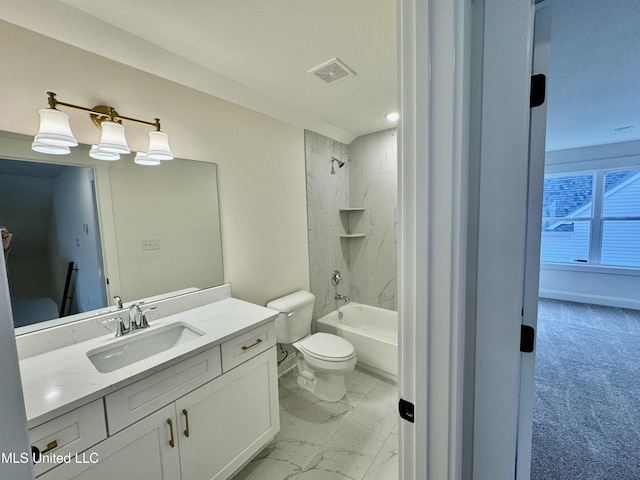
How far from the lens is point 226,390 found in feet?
4.51

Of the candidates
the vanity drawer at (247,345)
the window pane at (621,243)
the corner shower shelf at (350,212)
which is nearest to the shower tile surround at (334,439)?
the vanity drawer at (247,345)

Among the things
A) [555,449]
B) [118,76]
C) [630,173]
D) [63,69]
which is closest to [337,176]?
[118,76]

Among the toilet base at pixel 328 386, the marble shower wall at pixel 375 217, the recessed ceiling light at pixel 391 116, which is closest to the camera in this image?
the toilet base at pixel 328 386

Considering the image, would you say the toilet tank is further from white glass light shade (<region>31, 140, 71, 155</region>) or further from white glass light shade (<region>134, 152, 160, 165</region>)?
white glass light shade (<region>31, 140, 71, 155</region>)

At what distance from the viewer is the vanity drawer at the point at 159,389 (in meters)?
1.00

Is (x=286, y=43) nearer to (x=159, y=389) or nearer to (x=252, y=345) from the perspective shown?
(x=252, y=345)

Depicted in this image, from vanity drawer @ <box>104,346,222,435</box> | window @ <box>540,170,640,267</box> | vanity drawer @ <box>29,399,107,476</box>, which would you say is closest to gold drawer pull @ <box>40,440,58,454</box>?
vanity drawer @ <box>29,399,107,476</box>

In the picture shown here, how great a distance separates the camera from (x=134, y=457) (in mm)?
1052

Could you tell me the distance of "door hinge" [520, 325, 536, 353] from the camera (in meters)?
0.82

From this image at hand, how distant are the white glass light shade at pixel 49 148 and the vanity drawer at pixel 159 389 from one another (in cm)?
111

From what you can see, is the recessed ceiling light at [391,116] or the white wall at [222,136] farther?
the recessed ceiling light at [391,116]

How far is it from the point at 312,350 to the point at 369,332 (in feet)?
2.93

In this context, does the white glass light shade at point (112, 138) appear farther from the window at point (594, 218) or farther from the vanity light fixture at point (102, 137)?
the window at point (594, 218)

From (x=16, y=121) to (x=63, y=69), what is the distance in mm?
323
